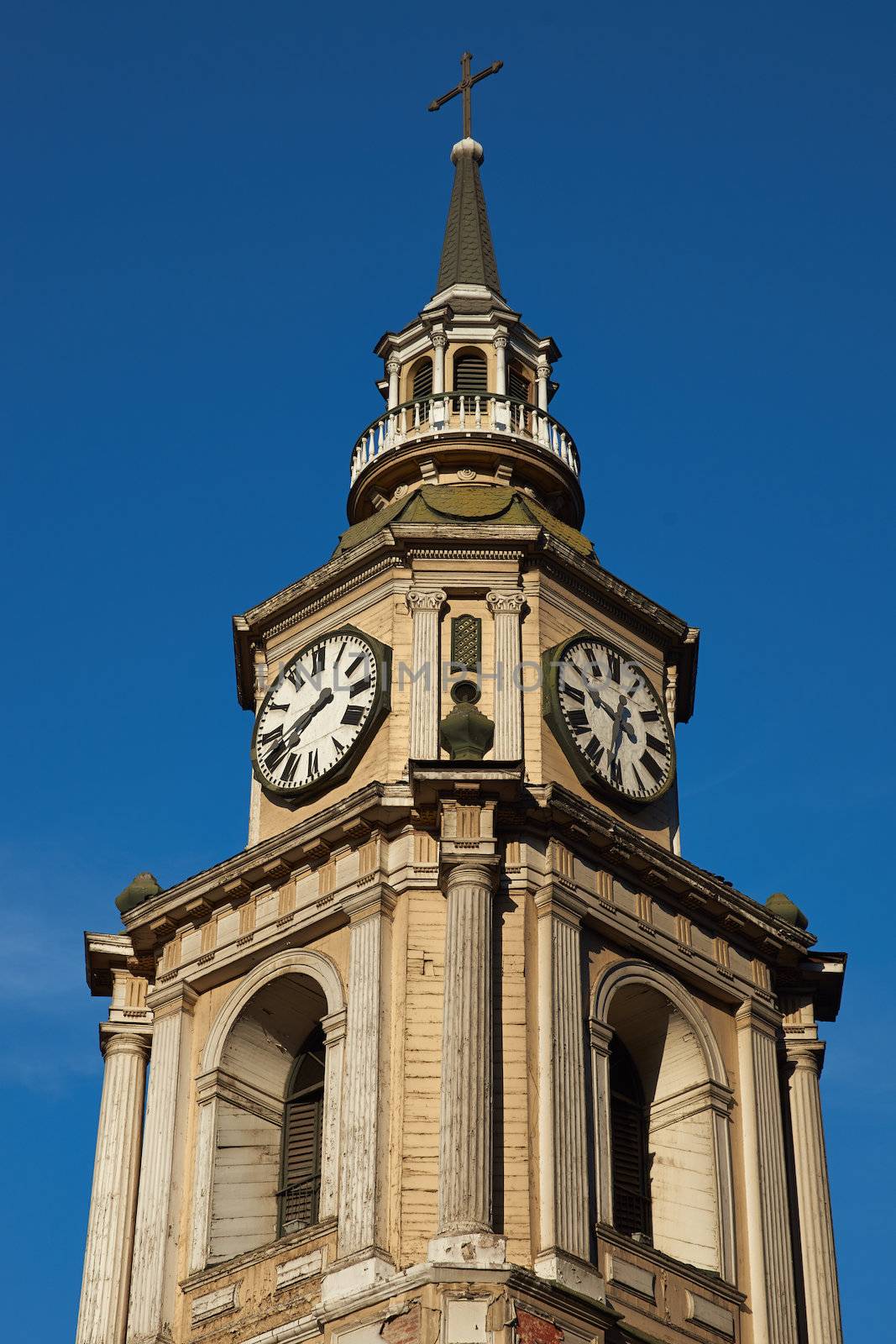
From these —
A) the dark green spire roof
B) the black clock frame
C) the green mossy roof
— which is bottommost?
the black clock frame

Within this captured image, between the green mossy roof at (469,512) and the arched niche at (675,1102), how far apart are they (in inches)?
280

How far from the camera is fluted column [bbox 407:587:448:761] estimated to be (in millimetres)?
42562

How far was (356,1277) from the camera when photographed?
1457 inches

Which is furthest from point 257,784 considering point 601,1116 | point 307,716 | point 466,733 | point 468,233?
point 468,233

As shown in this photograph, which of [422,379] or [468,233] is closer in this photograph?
[422,379]

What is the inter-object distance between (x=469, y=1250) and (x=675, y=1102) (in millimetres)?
6312

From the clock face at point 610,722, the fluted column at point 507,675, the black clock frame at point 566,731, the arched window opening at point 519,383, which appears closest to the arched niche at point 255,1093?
the fluted column at point 507,675

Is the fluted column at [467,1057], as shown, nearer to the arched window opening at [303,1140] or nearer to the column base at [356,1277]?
the column base at [356,1277]

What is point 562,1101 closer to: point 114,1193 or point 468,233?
point 114,1193

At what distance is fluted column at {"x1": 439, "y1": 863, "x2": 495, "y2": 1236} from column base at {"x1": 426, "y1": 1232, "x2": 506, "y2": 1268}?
0.10m

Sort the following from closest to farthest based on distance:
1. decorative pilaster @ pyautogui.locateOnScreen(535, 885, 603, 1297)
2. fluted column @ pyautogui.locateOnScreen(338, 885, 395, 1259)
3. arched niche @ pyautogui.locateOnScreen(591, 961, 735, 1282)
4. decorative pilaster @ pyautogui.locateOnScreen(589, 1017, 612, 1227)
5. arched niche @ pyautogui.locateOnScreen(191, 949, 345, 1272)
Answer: decorative pilaster @ pyautogui.locateOnScreen(535, 885, 603, 1297)
fluted column @ pyautogui.locateOnScreen(338, 885, 395, 1259)
decorative pilaster @ pyautogui.locateOnScreen(589, 1017, 612, 1227)
arched niche @ pyautogui.locateOnScreen(191, 949, 345, 1272)
arched niche @ pyautogui.locateOnScreen(591, 961, 735, 1282)

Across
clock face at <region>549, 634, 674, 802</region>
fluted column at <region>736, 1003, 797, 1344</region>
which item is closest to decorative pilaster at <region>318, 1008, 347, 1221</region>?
clock face at <region>549, 634, 674, 802</region>

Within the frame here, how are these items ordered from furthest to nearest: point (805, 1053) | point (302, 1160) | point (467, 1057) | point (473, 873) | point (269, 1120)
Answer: point (805, 1053)
point (269, 1120)
point (302, 1160)
point (473, 873)
point (467, 1057)

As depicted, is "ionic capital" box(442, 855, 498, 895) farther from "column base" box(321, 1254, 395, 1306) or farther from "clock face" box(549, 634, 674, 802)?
"column base" box(321, 1254, 395, 1306)
